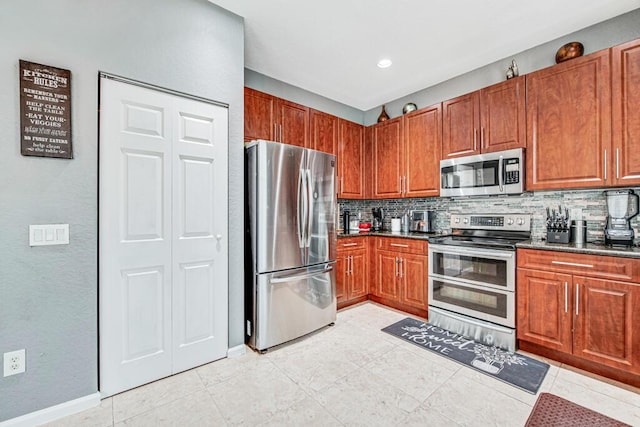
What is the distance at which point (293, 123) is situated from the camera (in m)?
3.27

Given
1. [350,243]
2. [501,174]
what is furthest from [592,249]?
[350,243]

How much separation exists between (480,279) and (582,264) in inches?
29.0

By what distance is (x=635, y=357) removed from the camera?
183cm

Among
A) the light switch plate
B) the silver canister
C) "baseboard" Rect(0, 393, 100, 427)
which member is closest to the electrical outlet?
"baseboard" Rect(0, 393, 100, 427)

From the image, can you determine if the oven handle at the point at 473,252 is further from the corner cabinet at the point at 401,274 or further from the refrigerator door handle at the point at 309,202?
the refrigerator door handle at the point at 309,202

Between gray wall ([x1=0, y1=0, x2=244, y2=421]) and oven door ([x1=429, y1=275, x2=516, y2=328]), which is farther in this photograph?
oven door ([x1=429, y1=275, x2=516, y2=328])

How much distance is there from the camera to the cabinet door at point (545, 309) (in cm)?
211

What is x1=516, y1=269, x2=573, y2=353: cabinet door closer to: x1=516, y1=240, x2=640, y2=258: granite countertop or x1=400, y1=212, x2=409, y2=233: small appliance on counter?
x1=516, y1=240, x2=640, y2=258: granite countertop

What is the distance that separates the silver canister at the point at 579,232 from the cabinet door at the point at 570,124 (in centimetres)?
35

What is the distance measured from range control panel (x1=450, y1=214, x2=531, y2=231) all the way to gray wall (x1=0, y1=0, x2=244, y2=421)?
3213 mm

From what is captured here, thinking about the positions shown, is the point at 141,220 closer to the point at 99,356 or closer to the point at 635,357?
the point at 99,356

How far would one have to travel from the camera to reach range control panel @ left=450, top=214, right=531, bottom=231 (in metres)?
2.82

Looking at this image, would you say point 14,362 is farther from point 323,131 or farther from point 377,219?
point 377,219

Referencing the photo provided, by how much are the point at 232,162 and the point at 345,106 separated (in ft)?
8.01
